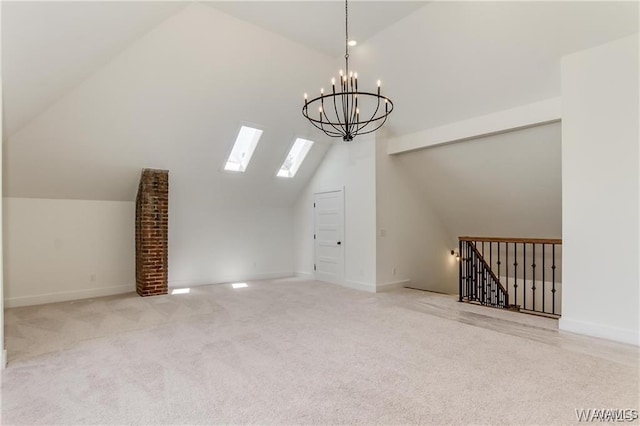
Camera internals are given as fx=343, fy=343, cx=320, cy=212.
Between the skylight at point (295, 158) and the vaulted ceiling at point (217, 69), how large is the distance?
0.99 meters

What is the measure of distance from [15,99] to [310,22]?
11.7 ft

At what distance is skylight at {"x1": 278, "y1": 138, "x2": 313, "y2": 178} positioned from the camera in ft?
24.2

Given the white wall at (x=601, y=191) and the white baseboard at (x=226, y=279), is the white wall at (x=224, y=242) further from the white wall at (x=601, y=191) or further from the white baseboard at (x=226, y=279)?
the white wall at (x=601, y=191)

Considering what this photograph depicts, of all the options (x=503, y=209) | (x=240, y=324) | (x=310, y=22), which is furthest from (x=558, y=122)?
(x=240, y=324)

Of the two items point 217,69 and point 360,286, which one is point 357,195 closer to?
point 360,286

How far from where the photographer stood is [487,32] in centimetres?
420

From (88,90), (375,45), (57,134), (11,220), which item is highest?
(375,45)

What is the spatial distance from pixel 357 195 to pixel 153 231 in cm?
376

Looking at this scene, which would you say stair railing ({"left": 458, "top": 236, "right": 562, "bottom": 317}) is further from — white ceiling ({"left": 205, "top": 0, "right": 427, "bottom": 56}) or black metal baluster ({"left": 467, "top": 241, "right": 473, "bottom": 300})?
white ceiling ({"left": 205, "top": 0, "right": 427, "bottom": 56})

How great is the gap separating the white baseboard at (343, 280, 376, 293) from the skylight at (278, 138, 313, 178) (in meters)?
2.67

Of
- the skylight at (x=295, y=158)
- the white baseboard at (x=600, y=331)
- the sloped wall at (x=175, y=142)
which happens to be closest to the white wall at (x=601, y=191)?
the white baseboard at (x=600, y=331)

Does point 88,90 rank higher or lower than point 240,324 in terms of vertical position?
higher

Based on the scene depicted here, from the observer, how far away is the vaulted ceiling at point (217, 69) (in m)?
3.58

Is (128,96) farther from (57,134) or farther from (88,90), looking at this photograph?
(57,134)
